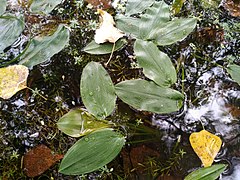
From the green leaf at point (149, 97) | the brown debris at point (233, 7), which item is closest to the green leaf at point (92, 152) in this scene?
the green leaf at point (149, 97)

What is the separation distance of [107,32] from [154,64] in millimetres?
248

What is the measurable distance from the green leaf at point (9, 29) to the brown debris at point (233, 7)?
2.66 ft

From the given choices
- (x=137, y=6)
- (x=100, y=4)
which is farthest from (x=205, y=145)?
(x=100, y=4)

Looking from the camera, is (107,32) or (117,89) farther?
(107,32)

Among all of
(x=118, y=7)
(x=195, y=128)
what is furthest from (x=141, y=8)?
(x=195, y=128)

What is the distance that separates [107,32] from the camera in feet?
4.07

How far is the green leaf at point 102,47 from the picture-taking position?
1.22 metres

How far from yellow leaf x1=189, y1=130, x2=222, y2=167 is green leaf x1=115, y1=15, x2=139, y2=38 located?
42 centimetres

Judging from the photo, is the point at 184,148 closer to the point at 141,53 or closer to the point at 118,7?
the point at 141,53

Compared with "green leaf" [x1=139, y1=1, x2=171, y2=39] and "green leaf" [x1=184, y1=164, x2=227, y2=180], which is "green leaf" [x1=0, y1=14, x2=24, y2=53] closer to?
"green leaf" [x1=139, y1=1, x2=171, y2=39]

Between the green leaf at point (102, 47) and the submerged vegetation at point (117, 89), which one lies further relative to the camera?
the green leaf at point (102, 47)

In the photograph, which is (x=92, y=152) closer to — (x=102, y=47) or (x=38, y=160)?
(x=38, y=160)

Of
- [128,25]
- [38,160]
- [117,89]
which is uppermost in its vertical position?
[128,25]

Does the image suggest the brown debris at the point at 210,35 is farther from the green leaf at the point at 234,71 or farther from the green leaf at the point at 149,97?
the green leaf at the point at 149,97
